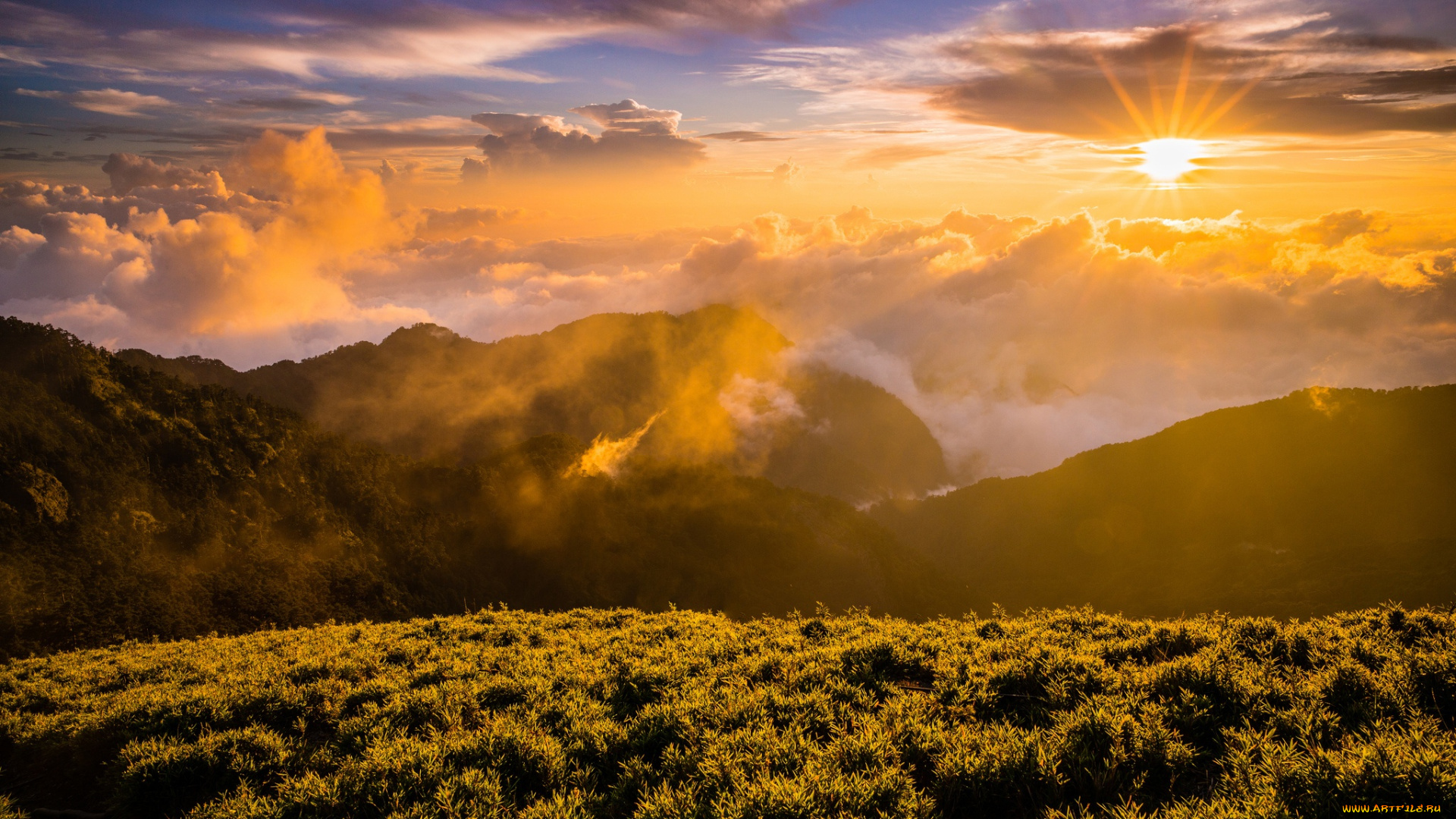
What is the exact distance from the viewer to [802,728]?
11.3m

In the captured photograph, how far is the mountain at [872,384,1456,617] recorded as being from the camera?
127 meters

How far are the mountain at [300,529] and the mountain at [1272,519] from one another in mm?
48013

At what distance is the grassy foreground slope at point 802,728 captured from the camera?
877 cm

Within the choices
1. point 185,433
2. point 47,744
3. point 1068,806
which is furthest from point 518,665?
point 185,433

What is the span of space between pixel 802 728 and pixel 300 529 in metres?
102

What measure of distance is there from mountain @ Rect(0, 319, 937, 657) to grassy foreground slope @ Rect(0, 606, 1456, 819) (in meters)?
60.7

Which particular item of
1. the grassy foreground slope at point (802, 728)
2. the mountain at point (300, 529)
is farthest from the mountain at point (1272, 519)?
the grassy foreground slope at point (802, 728)

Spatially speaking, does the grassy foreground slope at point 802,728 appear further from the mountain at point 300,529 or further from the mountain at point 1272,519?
the mountain at point 1272,519

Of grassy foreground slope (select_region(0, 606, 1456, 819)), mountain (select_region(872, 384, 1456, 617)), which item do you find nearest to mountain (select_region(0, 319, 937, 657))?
mountain (select_region(872, 384, 1456, 617))

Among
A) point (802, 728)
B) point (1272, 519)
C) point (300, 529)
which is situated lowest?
point (1272, 519)

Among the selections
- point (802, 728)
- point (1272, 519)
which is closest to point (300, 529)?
point (802, 728)

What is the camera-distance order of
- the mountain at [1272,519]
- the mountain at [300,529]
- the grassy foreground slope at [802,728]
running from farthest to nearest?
1. the mountain at [1272,519]
2. the mountain at [300,529]
3. the grassy foreground slope at [802,728]

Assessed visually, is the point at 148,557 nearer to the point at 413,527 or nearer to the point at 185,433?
the point at 185,433

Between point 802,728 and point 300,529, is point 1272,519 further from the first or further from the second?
point 300,529
